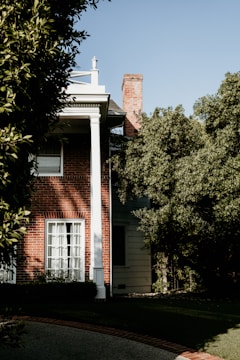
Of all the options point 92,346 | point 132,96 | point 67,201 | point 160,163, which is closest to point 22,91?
point 92,346

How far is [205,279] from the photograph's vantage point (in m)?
19.9

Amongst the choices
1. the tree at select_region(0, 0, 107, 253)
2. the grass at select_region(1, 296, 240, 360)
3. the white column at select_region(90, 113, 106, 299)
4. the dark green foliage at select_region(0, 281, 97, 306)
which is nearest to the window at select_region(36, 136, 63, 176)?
the white column at select_region(90, 113, 106, 299)

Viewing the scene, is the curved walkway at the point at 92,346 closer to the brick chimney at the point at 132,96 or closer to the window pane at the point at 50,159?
the window pane at the point at 50,159

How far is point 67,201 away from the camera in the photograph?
1839 centimetres

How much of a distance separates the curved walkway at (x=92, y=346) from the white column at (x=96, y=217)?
516cm

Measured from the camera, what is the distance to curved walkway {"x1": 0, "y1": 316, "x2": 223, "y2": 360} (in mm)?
8250

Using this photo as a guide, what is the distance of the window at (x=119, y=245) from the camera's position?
20.6 m

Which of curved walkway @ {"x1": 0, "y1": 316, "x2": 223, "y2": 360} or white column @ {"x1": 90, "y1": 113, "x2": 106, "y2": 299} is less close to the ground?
white column @ {"x1": 90, "y1": 113, "x2": 106, "y2": 299}

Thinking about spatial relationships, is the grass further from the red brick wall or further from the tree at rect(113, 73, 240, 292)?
the red brick wall

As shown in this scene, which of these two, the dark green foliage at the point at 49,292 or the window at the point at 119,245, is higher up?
the window at the point at 119,245

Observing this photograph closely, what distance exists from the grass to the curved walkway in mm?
420

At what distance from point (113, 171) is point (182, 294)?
5703 millimetres

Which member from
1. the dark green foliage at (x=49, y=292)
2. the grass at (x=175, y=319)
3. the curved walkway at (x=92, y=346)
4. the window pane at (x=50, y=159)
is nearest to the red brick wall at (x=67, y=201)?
the window pane at (x=50, y=159)

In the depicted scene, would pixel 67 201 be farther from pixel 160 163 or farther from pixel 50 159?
pixel 160 163
